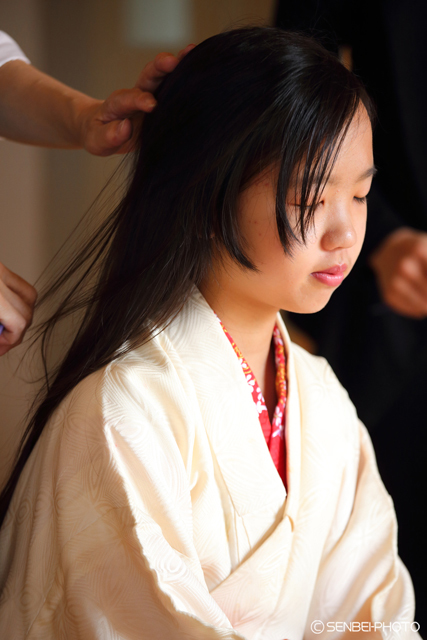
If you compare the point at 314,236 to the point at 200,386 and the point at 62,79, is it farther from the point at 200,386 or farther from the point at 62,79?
the point at 62,79

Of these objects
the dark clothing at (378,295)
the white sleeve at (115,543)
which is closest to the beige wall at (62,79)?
the dark clothing at (378,295)

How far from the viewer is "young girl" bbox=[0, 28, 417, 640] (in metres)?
0.61

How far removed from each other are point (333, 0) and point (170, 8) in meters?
0.69

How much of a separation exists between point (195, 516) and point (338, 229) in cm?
40

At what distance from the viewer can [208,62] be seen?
2.30 feet

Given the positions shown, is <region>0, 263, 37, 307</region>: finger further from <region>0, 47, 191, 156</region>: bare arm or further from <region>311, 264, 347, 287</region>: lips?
<region>311, 264, 347, 287</region>: lips

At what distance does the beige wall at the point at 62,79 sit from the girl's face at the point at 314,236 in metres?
0.71

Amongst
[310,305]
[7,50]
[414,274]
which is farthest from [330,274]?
[7,50]

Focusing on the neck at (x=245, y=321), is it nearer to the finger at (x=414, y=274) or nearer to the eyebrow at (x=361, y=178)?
the eyebrow at (x=361, y=178)

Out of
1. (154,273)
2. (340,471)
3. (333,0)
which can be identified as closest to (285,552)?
(340,471)

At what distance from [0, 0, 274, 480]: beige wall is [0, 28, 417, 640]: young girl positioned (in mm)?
600

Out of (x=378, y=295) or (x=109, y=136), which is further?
(x=378, y=295)

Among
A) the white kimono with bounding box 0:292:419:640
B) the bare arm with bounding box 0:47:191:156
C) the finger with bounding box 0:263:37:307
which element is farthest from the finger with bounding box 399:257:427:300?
the finger with bounding box 0:263:37:307

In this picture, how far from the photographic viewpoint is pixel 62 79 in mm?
1533
